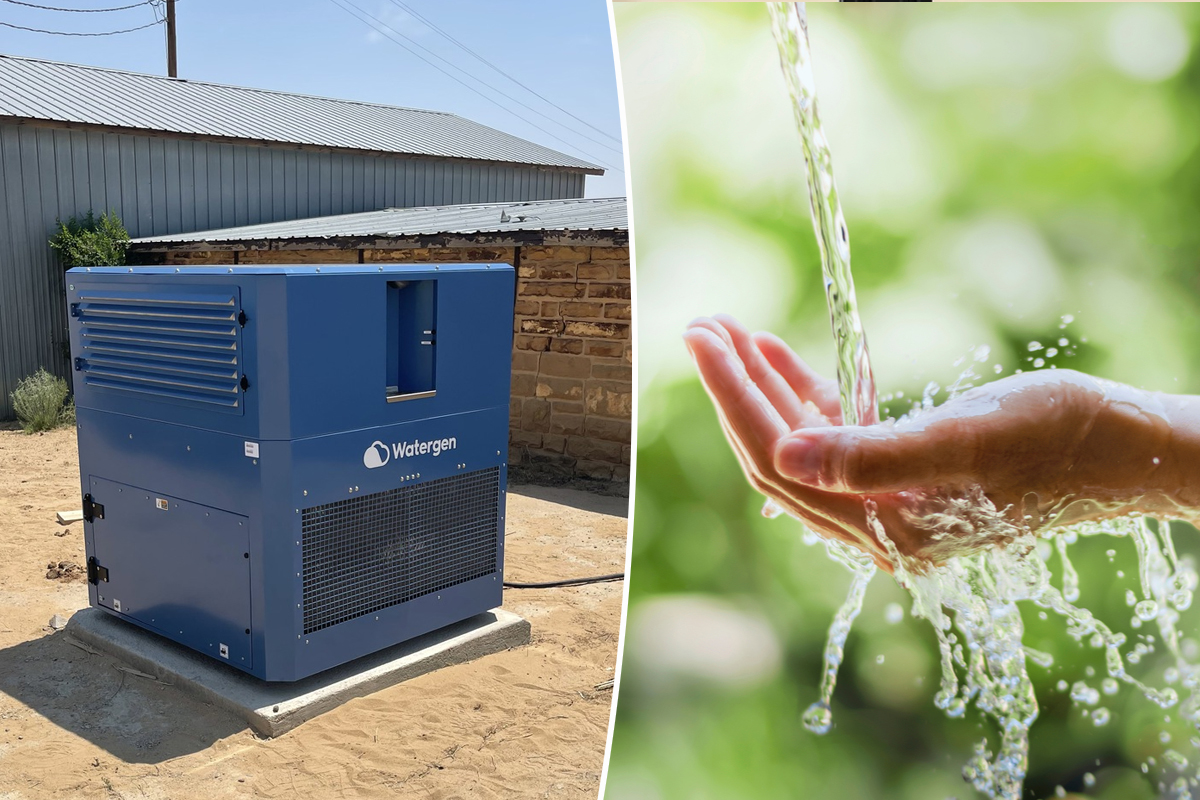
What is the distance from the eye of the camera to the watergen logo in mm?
3955

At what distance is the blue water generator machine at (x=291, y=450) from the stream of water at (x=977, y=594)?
276cm

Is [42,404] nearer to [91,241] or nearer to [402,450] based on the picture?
[91,241]

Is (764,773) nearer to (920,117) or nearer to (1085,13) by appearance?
(920,117)

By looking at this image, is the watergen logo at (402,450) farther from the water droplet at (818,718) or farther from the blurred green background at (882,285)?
the water droplet at (818,718)

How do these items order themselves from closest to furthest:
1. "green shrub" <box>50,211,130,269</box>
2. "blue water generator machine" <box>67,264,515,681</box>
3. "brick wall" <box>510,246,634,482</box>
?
"blue water generator machine" <box>67,264,515,681</box>, "brick wall" <box>510,246,634,482</box>, "green shrub" <box>50,211,130,269</box>

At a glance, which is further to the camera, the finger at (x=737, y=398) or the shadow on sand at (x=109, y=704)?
the shadow on sand at (x=109, y=704)

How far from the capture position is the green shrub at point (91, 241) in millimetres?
12242

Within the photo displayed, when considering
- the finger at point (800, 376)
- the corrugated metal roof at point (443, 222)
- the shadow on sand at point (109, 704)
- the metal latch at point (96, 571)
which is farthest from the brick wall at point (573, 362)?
the finger at point (800, 376)

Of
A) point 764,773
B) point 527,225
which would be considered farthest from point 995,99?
point 527,225

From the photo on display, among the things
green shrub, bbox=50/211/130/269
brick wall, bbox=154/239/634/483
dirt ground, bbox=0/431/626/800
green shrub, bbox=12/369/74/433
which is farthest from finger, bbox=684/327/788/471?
green shrub, bbox=50/211/130/269

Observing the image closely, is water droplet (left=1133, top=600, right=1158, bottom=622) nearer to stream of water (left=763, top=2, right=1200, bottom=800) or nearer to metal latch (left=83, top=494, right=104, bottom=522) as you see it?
stream of water (left=763, top=2, right=1200, bottom=800)

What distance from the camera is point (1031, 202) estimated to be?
1.08 metres

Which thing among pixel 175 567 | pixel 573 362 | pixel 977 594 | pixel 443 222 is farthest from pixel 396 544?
pixel 443 222

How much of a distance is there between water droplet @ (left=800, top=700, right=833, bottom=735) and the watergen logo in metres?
2.99
